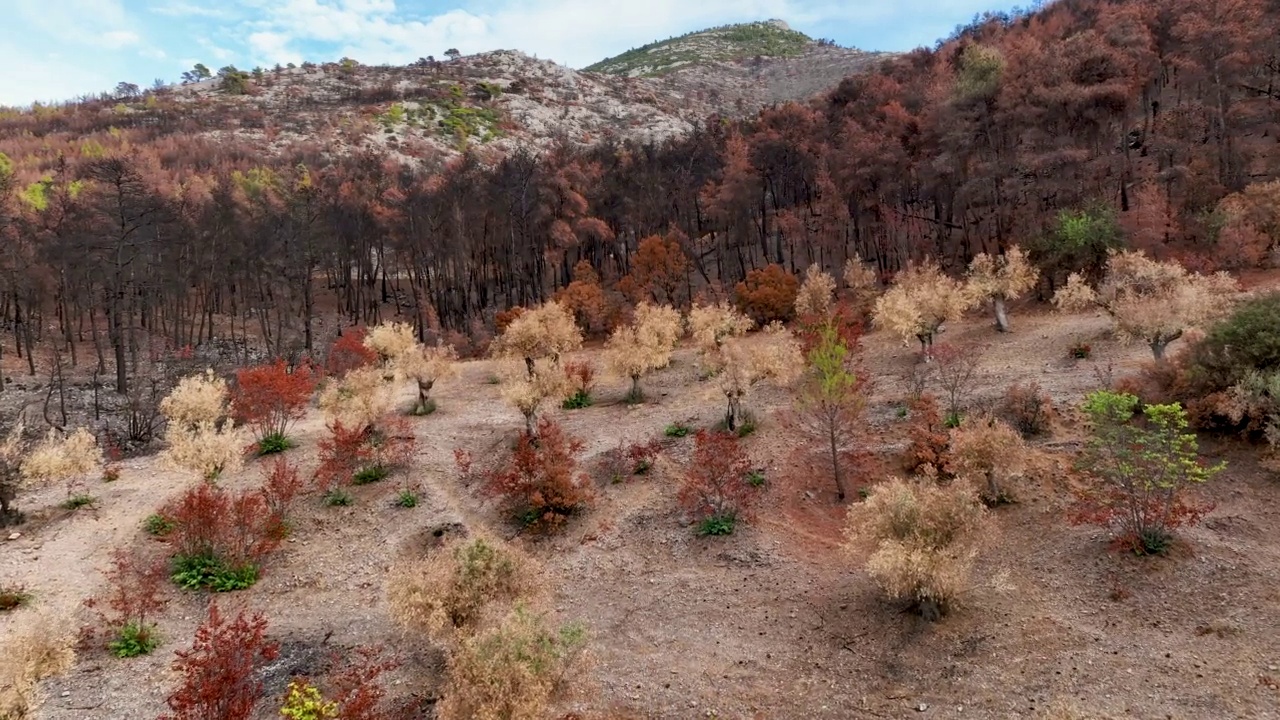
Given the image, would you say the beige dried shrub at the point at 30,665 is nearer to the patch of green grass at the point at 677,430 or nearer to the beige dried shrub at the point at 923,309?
the patch of green grass at the point at 677,430

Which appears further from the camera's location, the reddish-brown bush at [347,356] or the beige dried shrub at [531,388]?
the reddish-brown bush at [347,356]

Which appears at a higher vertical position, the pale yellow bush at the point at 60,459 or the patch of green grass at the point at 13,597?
the pale yellow bush at the point at 60,459

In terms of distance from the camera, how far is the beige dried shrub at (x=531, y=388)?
82.8 ft

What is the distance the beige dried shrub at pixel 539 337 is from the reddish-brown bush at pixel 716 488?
11.6 metres

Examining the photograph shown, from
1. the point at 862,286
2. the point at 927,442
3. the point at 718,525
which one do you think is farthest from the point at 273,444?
the point at 862,286

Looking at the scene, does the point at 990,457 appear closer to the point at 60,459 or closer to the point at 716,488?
the point at 716,488

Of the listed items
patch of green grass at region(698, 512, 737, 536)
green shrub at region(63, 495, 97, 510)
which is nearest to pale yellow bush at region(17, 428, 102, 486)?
green shrub at region(63, 495, 97, 510)

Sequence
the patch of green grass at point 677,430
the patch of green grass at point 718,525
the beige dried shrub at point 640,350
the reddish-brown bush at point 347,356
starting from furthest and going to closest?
the reddish-brown bush at point 347,356 < the beige dried shrub at point 640,350 < the patch of green grass at point 677,430 < the patch of green grass at point 718,525

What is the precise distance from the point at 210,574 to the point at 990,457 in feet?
71.9

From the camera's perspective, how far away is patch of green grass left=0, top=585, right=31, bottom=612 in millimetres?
16219

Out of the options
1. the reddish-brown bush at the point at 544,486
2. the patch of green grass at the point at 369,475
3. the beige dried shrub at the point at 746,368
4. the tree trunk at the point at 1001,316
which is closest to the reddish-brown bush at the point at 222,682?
the reddish-brown bush at the point at 544,486

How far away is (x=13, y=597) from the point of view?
16.4 meters

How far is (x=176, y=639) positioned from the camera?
1571cm

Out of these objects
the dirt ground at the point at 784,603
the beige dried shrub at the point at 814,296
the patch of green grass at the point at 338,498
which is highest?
the beige dried shrub at the point at 814,296
